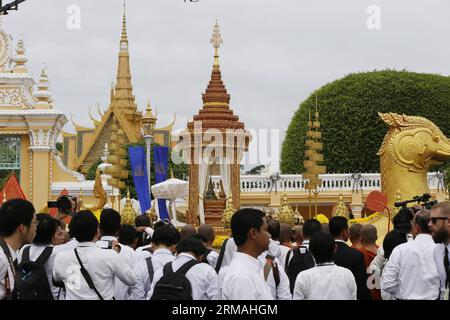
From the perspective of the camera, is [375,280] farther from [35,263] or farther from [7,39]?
[7,39]

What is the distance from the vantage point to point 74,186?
33594mm

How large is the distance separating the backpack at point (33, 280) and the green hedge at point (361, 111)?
110 ft

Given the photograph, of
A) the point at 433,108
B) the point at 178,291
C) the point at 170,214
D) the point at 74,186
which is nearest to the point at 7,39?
the point at 74,186

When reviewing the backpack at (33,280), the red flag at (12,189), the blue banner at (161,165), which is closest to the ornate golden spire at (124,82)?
the blue banner at (161,165)

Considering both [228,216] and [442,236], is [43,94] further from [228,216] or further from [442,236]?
[442,236]

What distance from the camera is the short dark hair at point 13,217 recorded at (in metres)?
6.62

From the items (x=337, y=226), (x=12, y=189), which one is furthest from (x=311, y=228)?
(x=12, y=189)

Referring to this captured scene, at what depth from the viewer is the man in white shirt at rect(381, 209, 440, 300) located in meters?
7.47

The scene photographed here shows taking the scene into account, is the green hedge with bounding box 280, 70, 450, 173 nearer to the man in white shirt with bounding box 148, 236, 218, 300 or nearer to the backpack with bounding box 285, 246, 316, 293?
the backpack with bounding box 285, 246, 316, 293

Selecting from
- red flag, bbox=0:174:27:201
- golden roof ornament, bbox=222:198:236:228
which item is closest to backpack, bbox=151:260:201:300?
golden roof ornament, bbox=222:198:236:228

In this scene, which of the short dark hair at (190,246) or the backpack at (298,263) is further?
the backpack at (298,263)

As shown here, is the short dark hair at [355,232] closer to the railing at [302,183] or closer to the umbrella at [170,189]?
the umbrella at [170,189]

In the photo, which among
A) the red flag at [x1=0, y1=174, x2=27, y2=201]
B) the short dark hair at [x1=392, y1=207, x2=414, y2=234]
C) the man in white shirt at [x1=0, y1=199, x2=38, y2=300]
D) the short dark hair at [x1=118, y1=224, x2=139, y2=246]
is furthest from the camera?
the red flag at [x1=0, y1=174, x2=27, y2=201]

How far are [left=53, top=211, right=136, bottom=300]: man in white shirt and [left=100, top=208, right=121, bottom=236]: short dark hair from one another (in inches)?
46.6
